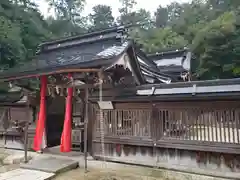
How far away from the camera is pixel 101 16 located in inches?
1941

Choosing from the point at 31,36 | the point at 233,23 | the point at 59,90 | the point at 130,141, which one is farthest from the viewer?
the point at 233,23

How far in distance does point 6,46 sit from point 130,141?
10.9 m

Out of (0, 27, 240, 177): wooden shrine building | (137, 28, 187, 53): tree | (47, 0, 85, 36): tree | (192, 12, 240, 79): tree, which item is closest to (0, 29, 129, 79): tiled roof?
(0, 27, 240, 177): wooden shrine building

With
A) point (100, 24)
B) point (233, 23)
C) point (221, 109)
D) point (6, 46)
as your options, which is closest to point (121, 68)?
point (221, 109)

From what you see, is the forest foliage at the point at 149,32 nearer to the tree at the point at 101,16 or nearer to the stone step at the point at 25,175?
the tree at the point at 101,16

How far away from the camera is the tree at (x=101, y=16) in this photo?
160 ft

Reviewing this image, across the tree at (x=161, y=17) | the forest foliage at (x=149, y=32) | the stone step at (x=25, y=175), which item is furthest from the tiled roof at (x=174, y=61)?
the tree at (x=161, y=17)

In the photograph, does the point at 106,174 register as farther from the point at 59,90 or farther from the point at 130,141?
the point at 59,90

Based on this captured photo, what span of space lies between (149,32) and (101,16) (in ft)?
43.7

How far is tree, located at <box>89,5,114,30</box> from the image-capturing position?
1923 inches

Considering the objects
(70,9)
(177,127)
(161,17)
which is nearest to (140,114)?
(177,127)

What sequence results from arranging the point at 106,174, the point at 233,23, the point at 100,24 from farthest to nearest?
the point at 100,24 → the point at 233,23 → the point at 106,174

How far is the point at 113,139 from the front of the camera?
22.1 feet

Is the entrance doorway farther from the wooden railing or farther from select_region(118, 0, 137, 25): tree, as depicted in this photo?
select_region(118, 0, 137, 25): tree
